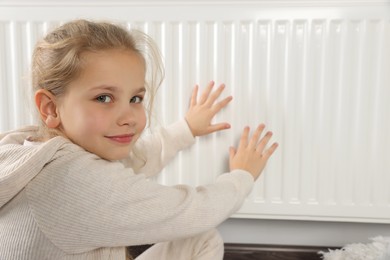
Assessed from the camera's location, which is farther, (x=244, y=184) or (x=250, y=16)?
(x=250, y=16)

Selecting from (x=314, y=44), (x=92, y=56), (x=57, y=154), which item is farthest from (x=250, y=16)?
(x=57, y=154)

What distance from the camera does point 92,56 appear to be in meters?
0.91


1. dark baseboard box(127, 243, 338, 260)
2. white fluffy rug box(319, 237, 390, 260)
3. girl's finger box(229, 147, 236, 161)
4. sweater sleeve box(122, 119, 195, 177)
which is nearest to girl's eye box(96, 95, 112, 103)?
sweater sleeve box(122, 119, 195, 177)

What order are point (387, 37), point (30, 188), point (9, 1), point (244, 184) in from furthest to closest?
point (9, 1) → point (387, 37) → point (244, 184) → point (30, 188)

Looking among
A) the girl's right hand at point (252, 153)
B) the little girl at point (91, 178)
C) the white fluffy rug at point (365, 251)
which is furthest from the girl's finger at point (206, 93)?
the white fluffy rug at point (365, 251)

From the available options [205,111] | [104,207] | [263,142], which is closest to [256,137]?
[263,142]

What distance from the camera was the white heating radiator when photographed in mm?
1195

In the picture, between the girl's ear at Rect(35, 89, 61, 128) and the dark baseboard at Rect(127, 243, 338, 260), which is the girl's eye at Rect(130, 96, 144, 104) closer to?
the girl's ear at Rect(35, 89, 61, 128)

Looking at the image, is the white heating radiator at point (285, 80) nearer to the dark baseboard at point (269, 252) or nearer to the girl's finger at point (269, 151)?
the girl's finger at point (269, 151)

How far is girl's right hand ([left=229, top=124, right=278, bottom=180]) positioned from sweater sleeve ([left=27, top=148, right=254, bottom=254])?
25 centimetres

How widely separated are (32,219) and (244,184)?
17.0 inches

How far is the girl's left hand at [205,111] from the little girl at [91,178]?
0.67 feet

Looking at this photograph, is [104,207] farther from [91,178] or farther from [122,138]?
[122,138]

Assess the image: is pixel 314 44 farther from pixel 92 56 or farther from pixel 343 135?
pixel 92 56
